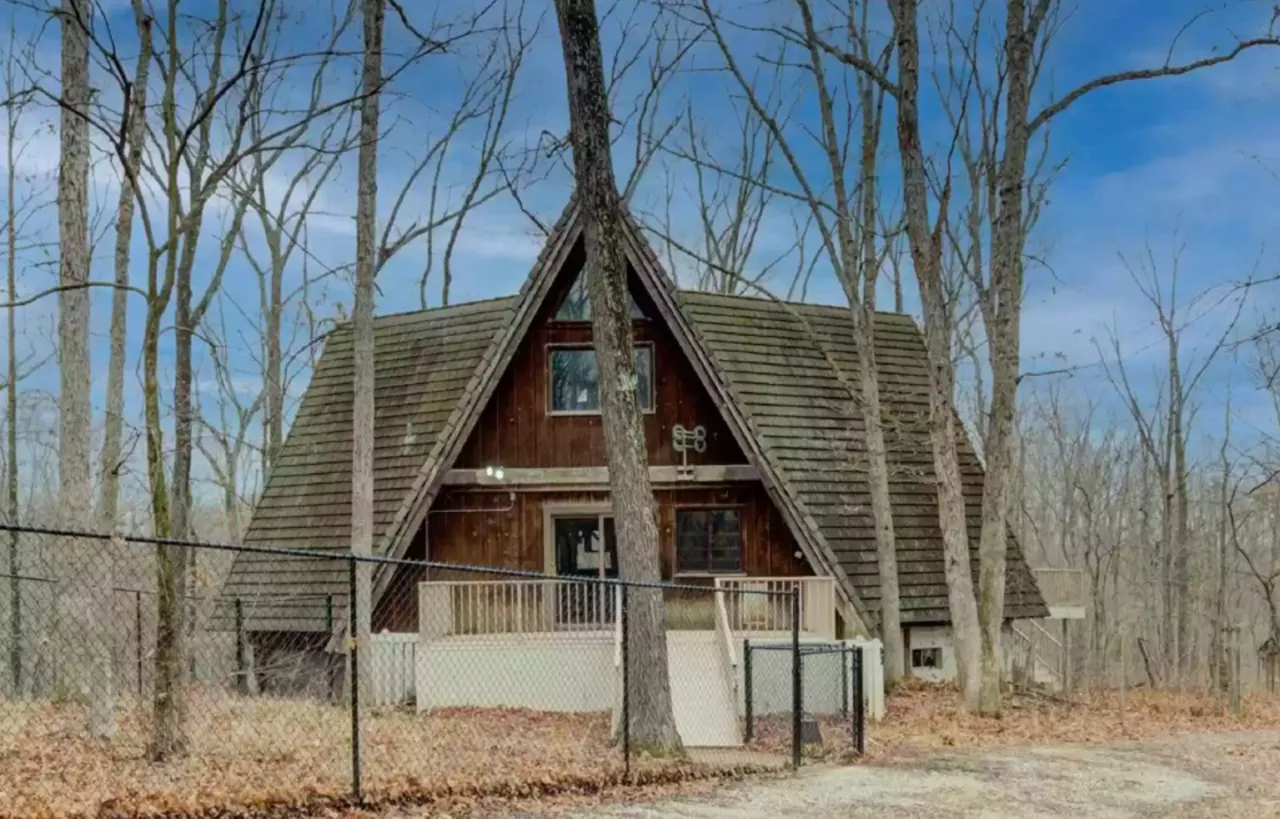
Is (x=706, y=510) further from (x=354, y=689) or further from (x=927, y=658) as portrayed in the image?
(x=354, y=689)

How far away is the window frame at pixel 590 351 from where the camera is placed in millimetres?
19031

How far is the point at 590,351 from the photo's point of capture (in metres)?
19.0

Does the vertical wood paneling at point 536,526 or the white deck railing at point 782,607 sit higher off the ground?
the vertical wood paneling at point 536,526

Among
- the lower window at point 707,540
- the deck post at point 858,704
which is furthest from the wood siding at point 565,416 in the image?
the deck post at point 858,704

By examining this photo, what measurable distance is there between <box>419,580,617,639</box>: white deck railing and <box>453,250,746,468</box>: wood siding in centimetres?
214

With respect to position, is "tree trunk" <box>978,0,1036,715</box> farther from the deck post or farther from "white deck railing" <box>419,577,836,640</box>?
the deck post

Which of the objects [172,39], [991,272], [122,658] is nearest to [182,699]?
[122,658]

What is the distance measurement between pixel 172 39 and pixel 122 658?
7.30m

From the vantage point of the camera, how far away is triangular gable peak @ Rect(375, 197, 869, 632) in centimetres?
1750

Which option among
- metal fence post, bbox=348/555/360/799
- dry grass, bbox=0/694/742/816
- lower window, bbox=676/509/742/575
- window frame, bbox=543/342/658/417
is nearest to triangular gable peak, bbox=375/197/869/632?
window frame, bbox=543/342/658/417

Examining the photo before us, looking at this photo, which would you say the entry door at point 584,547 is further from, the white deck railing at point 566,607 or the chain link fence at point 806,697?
the chain link fence at point 806,697

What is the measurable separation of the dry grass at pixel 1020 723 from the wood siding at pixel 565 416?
5.30m

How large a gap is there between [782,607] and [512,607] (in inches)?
166

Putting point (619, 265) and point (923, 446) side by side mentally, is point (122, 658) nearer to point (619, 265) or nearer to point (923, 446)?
point (619, 265)
